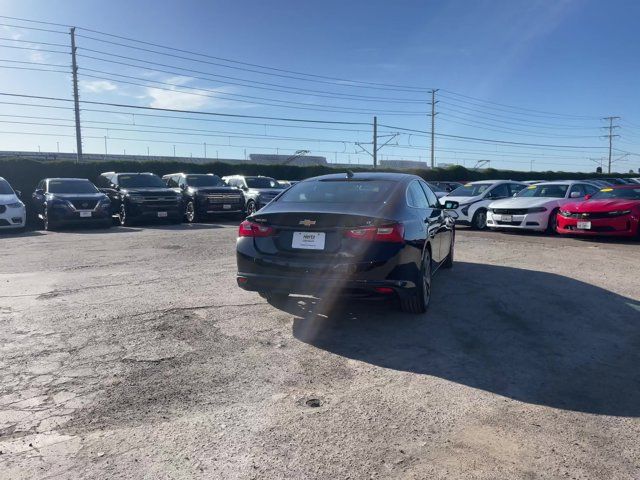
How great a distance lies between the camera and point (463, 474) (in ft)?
8.63

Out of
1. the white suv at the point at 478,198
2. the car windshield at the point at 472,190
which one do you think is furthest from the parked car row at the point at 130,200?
the white suv at the point at 478,198

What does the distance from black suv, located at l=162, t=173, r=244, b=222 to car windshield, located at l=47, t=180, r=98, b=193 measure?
109 inches

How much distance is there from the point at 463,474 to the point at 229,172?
1203 inches

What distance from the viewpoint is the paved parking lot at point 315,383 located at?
277 centimetres

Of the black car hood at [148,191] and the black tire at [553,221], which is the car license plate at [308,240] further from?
the black car hood at [148,191]

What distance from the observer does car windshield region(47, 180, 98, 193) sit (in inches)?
617

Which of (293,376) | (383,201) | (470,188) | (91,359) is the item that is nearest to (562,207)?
(470,188)

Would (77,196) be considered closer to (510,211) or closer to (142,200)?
(142,200)

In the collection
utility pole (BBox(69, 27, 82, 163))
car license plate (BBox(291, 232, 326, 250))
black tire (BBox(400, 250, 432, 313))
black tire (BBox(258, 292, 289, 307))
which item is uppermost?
utility pole (BBox(69, 27, 82, 163))

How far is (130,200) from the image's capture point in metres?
16.2

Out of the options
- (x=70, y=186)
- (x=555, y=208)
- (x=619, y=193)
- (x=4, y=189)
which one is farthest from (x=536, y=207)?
(x=4, y=189)

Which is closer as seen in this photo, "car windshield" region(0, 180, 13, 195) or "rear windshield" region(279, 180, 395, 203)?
"rear windshield" region(279, 180, 395, 203)

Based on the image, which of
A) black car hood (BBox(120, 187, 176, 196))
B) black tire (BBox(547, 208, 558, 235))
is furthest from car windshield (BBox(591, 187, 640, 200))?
black car hood (BBox(120, 187, 176, 196))

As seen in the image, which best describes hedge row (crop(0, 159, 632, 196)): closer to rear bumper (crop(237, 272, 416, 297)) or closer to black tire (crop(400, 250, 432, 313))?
rear bumper (crop(237, 272, 416, 297))
